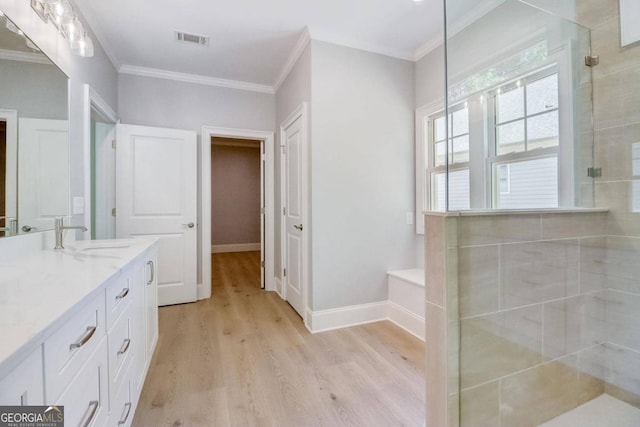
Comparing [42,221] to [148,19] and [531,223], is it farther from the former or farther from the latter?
[531,223]

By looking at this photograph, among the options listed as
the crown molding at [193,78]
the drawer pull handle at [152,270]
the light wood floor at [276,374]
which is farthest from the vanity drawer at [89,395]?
the crown molding at [193,78]

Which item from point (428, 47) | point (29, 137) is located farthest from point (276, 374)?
point (428, 47)

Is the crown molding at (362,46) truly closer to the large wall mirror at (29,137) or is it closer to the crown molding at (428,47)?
the crown molding at (428,47)

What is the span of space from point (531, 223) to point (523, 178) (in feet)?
1.44

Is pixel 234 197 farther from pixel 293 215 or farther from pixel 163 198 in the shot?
pixel 293 215

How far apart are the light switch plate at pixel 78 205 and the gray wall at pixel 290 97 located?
1857mm

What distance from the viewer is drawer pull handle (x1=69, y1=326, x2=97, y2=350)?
0.78 m

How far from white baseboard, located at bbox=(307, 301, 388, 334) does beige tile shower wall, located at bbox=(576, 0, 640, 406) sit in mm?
1576

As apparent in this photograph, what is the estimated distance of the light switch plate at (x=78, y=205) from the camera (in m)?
1.99

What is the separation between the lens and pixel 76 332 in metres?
0.80

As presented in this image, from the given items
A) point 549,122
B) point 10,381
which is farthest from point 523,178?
point 10,381

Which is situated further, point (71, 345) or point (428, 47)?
point (428, 47)

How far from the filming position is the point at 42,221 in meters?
1.58

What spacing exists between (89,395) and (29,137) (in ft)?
4.54
